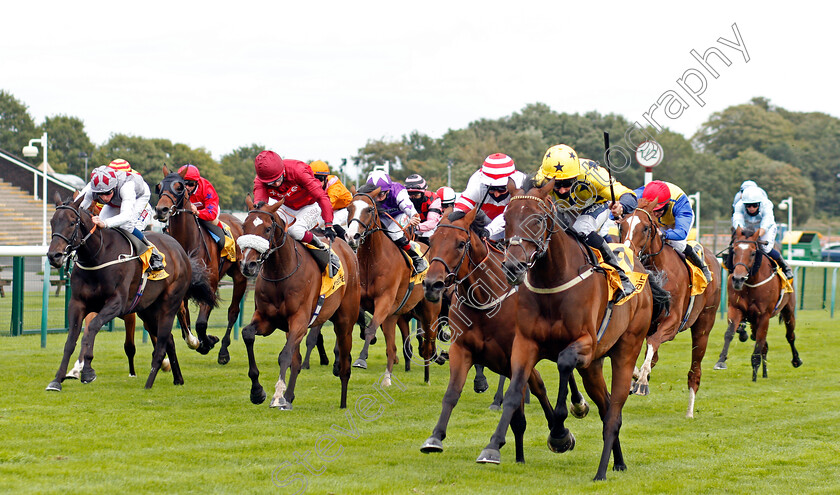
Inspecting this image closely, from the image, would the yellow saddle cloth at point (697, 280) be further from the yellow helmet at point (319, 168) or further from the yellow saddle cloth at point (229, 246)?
the yellow saddle cloth at point (229, 246)

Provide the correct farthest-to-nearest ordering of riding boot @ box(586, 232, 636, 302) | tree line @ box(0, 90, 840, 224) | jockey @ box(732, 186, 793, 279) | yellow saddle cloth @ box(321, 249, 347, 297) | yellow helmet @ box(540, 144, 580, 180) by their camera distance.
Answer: tree line @ box(0, 90, 840, 224)
jockey @ box(732, 186, 793, 279)
yellow saddle cloth @ box(321, 249, 347, 297)
riding boot @ box(586, 232, 636, 302)
yellow helmet @ box(540, 144, 580, 180)

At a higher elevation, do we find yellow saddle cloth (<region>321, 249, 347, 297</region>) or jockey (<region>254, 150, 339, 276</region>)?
jockey (<region>254, 150, 339, 276</region>)

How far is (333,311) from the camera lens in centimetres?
909

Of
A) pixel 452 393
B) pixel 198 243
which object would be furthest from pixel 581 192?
pixel 198 243

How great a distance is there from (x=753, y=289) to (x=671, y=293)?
3559 mm

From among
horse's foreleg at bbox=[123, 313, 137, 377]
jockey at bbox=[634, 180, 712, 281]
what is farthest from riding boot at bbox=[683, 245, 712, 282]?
horse's foreleg at bbox=[123, 313, 137, 377]

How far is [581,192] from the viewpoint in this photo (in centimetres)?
659

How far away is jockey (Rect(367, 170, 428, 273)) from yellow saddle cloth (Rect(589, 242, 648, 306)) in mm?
3751

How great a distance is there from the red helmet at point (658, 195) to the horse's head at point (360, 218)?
2.94 metres

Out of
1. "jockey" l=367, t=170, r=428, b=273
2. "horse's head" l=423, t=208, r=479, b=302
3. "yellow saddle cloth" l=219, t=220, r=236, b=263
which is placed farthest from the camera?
"yellow saddle cloth" l=219, t=220, r=236, b=263

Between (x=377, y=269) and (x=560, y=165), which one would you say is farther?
(x=377, y=269)

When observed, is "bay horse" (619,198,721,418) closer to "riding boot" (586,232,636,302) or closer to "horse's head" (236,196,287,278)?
"riding boot" (586,232,636,302)

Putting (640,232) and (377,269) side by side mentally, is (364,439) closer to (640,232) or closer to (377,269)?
(377,269)

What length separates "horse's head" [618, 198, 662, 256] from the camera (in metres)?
8.85
